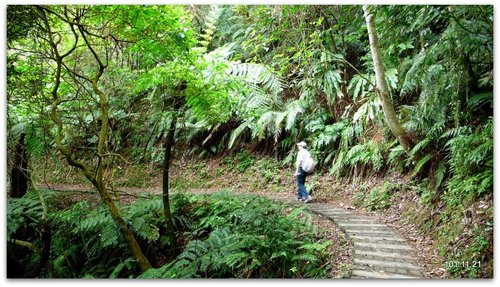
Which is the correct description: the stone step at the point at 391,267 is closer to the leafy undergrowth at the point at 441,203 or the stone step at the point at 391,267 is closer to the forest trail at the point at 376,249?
the forest trail at the point at 376,249

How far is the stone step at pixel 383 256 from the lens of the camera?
10.6 ft

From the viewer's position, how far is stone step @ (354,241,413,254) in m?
3.44

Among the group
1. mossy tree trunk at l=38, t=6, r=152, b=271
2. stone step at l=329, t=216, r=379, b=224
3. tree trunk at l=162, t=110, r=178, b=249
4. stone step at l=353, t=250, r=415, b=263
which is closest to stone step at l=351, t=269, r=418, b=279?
stone step at l=353, t=250, r=415, b=263

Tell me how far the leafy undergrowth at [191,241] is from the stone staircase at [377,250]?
0.54 ft

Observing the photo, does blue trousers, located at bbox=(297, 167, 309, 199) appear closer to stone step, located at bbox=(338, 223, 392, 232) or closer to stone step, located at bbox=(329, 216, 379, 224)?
stone step, located at bbox=(329, 216, 379, 224)

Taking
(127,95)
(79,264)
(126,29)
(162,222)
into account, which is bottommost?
(79,264)

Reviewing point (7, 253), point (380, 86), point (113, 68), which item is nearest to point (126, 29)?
point (113, 68)

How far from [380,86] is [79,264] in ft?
15.3

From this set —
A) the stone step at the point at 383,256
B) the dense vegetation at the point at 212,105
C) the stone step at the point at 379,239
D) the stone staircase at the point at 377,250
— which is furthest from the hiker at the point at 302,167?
the stone step at the point at 383,256

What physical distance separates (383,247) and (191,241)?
85.0 inches

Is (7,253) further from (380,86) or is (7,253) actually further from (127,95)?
(380,86)

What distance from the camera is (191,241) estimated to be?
4.16 meters

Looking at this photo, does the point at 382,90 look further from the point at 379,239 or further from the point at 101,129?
the point at 101,129

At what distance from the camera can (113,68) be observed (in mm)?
4371
